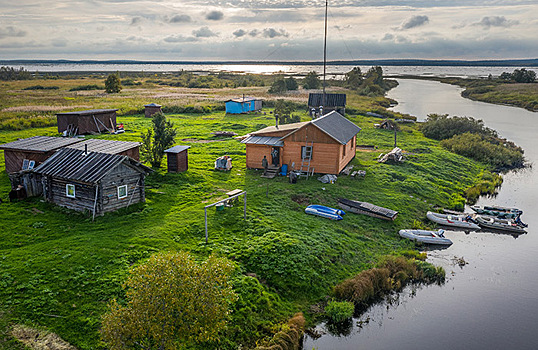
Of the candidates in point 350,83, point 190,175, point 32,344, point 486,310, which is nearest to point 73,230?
point 32,344

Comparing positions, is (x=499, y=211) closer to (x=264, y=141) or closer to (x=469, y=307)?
(x=469, y=307)

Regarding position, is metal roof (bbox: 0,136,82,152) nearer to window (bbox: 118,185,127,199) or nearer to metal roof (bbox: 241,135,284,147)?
window (bbox: 118,185,127,199)

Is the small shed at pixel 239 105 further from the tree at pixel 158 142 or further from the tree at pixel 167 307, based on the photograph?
the tree at pixel 167 307

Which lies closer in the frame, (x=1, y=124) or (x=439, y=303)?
(x=439, y=303)

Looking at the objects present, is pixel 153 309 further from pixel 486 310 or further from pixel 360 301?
pixel 486 310

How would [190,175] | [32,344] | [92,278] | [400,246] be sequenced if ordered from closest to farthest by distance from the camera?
1. [32,344]
2. [92,278]
3. [400,246]
4. [190,175]

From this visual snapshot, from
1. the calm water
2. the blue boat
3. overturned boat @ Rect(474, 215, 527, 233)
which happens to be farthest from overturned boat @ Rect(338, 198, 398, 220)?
overturned boat @ Rect(474, 215, 527, 233)
